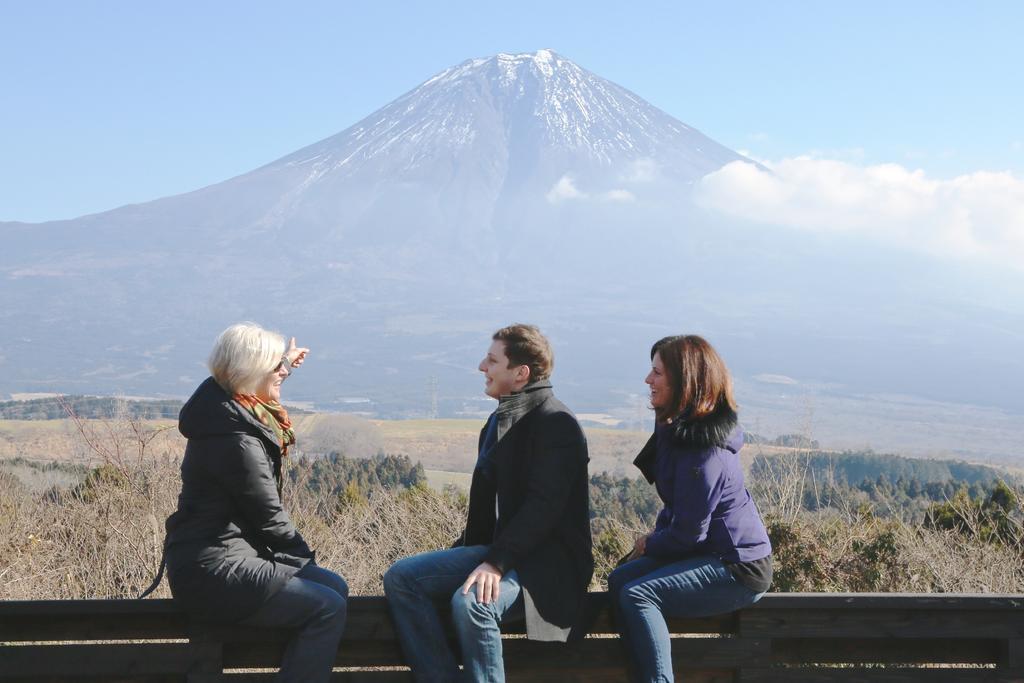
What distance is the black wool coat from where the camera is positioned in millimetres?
3791

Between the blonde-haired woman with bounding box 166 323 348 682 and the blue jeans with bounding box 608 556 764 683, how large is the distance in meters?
0.90

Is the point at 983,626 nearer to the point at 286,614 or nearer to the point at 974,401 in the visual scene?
the point at 286,614

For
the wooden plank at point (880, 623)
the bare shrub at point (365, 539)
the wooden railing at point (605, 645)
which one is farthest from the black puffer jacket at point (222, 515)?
the bare shrub at point (365, 539)

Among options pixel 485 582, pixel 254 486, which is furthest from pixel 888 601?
pixel 254 486

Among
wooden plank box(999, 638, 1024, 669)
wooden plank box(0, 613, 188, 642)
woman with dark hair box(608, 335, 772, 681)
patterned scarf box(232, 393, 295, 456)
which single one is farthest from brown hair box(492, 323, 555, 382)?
wooden plank box(999, 638, 1024, 669)

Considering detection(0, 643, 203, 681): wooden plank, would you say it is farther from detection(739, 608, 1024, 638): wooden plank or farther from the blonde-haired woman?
detection(739, 608, 1024, 638): wooden plank

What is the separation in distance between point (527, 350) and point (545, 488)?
49 cm

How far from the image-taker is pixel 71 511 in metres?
10.3

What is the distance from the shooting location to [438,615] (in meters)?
3.84

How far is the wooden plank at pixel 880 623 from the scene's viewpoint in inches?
152

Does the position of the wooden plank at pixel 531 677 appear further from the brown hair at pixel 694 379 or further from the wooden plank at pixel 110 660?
the brown hair at pixel 694 379

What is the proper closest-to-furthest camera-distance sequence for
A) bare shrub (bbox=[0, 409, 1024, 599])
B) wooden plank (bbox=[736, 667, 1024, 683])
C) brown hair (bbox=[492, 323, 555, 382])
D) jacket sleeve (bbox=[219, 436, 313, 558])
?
1. jacket sleeve (bbox=[219, 436, 313, 558])
2. wooden plank (bbox=[736, 667, 1024, 683])
3. brown hair (bbox=[492, 323, 555, 382])
4. bare shrub (bbox=[0, 409, 1024, 599])

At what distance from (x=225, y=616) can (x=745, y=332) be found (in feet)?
531

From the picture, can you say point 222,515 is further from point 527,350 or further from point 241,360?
point 527,350
